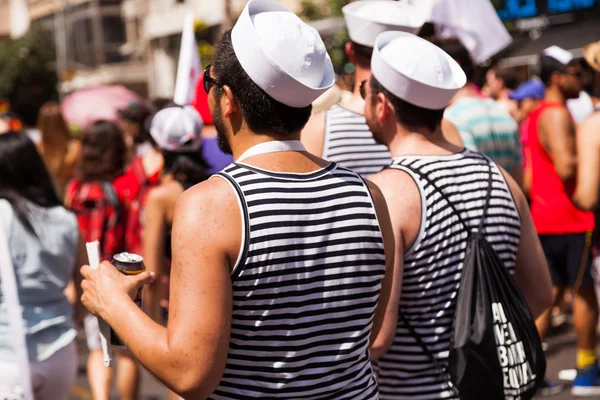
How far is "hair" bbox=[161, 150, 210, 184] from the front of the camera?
4.73m

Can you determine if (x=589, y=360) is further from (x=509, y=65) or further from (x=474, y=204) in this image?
(x=509, y=65)

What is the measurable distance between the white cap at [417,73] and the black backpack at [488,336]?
24cm

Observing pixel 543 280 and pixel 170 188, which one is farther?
pixel 170 188

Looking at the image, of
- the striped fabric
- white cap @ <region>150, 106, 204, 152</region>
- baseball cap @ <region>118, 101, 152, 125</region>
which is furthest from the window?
the striped fabric

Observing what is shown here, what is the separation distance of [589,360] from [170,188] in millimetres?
2997

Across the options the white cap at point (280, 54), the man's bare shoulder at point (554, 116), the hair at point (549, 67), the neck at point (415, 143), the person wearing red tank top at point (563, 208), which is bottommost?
the person wearing red tank top at point (563, 208)

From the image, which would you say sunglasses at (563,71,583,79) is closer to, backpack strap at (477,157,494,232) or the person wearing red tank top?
the person wearing red tank top

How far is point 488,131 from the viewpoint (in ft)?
15.3

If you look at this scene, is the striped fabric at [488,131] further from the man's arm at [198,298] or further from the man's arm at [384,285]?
the man's arm at [198,298]

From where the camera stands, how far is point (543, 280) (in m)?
3.15

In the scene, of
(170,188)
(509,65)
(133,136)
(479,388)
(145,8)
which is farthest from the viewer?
(145,8)

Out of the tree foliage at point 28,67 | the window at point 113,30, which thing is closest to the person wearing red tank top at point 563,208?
the tree foliage at point 28,67

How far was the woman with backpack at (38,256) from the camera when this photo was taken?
3.62m

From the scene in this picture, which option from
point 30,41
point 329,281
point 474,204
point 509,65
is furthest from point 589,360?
point 30,41
